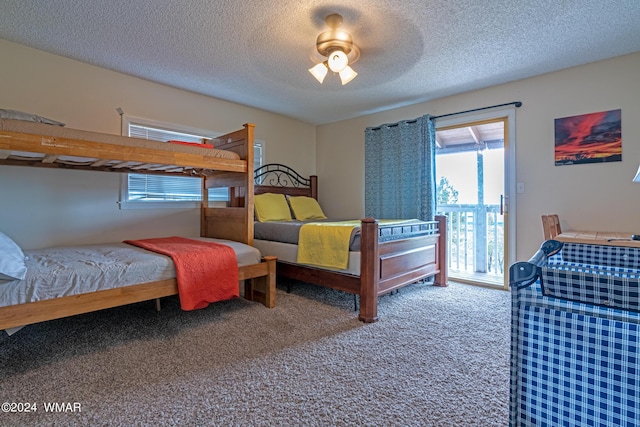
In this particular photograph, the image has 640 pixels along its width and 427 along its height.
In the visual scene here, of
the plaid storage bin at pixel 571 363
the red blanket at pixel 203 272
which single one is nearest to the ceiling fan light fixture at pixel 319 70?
the red blanket at pixel 203 272

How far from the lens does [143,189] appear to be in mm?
3311

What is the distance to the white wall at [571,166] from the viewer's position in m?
2.63

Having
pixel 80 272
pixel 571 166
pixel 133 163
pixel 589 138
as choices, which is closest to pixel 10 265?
pixel 80 272

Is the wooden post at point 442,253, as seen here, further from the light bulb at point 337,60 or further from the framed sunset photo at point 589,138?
the light bulb at point 337,60

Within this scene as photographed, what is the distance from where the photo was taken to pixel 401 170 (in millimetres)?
3900

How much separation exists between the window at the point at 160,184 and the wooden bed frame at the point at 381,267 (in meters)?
0.83

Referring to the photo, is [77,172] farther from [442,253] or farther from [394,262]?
[442,253]

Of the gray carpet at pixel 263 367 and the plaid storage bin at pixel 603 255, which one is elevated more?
the plaid storage bin at pixel 603 255

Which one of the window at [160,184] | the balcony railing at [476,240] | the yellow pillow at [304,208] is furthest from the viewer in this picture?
the balcony railing at [476,240]

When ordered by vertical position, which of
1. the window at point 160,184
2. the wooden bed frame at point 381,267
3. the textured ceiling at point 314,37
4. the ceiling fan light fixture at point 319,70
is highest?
the textured ceiling at point 314,37

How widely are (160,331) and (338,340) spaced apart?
1289 mm

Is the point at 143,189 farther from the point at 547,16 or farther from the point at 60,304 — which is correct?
the point at 547,16

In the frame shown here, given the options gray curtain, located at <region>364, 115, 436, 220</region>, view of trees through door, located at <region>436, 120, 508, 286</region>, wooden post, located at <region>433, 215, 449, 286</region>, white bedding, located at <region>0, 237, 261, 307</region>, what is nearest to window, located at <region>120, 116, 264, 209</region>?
white bedding, located at <region>0, 237, 261, 307</region>

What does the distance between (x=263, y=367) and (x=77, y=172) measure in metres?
2.65
